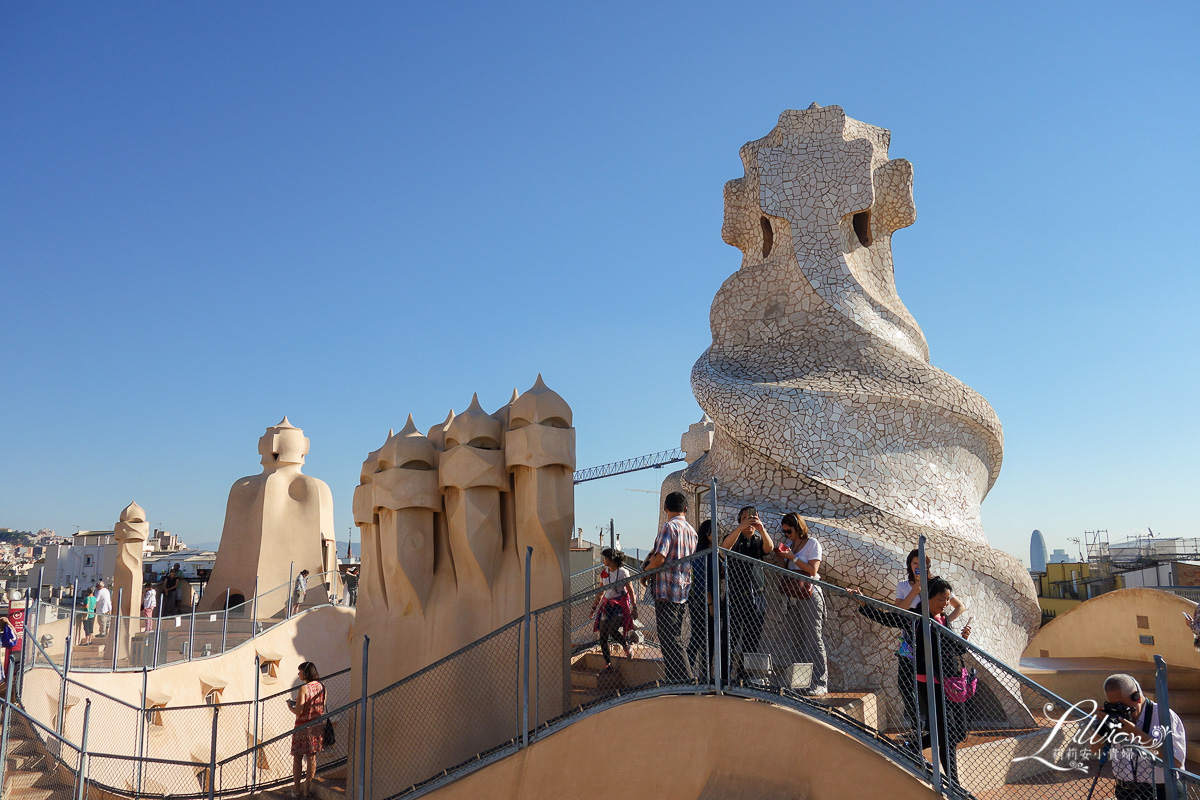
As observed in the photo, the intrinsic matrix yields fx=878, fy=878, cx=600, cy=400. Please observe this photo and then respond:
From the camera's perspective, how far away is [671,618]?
6098mm

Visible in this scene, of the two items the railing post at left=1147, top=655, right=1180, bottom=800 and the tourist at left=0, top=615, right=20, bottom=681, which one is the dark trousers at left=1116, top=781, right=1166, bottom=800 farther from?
the tourist at left=0, top=615, right=20, bottom=681

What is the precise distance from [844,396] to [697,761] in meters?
4.07

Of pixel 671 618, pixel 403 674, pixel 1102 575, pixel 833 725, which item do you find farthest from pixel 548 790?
pixel 1102 575

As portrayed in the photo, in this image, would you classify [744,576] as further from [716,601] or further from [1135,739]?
[1135,739]

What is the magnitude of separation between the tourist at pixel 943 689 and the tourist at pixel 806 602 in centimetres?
82

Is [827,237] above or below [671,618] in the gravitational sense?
above

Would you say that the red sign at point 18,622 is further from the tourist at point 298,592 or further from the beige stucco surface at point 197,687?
the tourist at point 298,592

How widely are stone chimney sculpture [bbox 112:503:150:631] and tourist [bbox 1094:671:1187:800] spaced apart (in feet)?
65.1

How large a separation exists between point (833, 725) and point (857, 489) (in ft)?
10.9

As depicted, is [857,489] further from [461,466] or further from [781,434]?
[461,466]

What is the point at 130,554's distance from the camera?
1981 centimetres

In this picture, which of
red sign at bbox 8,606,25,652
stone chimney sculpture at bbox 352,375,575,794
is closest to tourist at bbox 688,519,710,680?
stone chimney sculpture at bbox 352,375,575,794

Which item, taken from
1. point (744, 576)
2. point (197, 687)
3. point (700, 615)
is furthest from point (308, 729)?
point (197, 687)

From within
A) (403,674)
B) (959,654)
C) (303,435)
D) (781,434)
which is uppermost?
(303,435)
